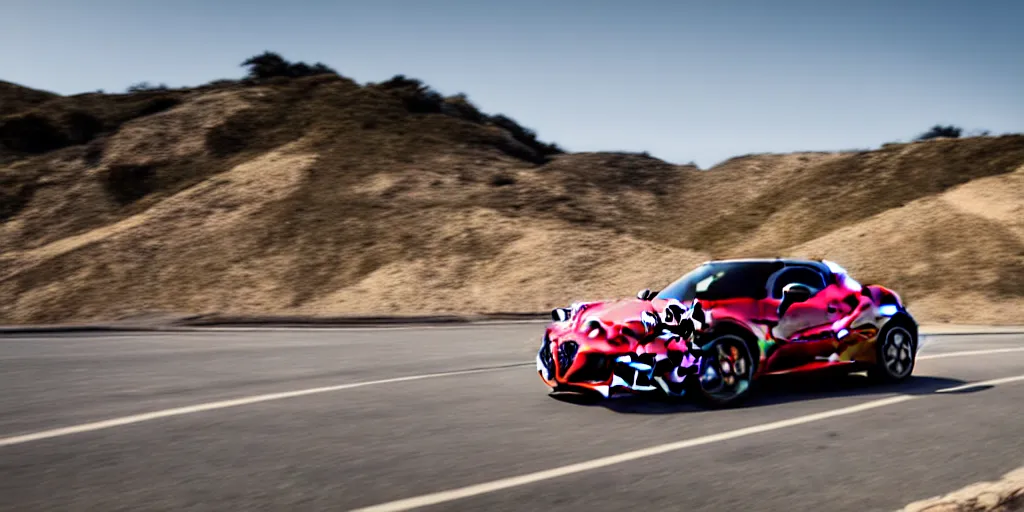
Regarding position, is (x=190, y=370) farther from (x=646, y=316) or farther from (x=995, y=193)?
(x=995, y=193)

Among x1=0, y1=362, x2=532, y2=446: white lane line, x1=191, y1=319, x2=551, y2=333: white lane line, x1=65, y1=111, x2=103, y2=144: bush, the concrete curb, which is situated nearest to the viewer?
the concrete curb

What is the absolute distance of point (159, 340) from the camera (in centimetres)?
1847

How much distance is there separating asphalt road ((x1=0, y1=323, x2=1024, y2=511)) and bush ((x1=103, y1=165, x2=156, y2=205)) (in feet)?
111

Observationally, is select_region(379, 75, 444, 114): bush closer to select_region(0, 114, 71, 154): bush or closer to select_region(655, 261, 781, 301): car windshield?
select_region(0, 114, 71, 154): bush

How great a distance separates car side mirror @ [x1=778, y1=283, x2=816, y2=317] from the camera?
10.2 metres

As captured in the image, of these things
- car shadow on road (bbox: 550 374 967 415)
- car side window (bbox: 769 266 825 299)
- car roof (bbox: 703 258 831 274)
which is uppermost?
car roof (bbox: 703 258 831 274)

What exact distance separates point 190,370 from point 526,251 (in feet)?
81.4

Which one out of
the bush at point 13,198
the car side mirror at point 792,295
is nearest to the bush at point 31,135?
the bush at point 13,198

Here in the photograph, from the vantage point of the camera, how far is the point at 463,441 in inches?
315

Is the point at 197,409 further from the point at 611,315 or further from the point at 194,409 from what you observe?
the point at 611,315

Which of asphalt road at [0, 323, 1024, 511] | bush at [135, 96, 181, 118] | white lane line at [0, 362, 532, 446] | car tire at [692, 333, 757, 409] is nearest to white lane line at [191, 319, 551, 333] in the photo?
asphalt road at [0, 323, 1024, 511]

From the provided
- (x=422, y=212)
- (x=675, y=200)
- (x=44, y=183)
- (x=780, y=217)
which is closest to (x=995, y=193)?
(x=780, y=217)

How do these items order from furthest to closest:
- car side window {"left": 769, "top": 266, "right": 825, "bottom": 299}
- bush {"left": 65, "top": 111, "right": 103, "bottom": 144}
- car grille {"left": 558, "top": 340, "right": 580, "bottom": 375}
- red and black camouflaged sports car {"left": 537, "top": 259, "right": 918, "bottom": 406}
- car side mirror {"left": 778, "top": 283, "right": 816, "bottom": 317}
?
1. bush {"left": 65, "top": 111, "right": 103, "bottom": 144}
2. car side window {"left": 769, "top": 266, "right": 825, "bottom": 299}
3. car side mirror {"left": 778, "top": 283, "right": 816, "bottom": 317}
4. car grille {"left": 558, "top": 340, "right": 580, "bottom": 375}
5. red and black camouflaged sports car {"left": 537, "top": 259, "right": 918, "bottom": 406}

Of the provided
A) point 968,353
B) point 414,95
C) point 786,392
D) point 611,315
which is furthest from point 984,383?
point 414,95
